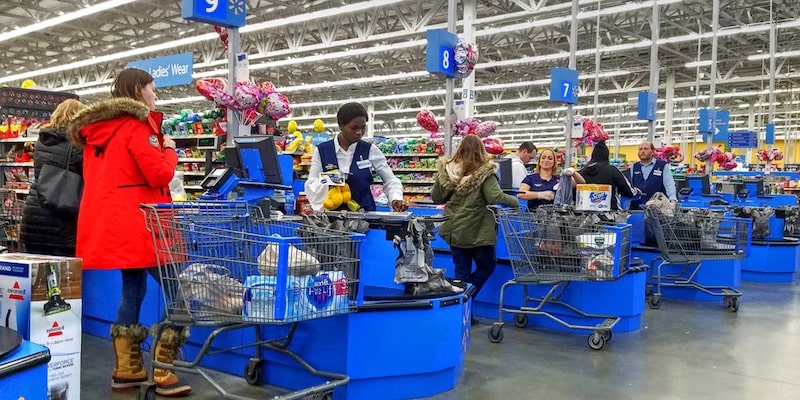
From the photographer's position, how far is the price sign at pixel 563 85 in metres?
7.83

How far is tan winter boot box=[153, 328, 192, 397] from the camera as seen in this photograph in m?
2.99

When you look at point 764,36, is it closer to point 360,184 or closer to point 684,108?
point 684,108

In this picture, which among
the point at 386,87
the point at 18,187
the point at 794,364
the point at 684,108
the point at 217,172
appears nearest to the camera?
the point at 217,172

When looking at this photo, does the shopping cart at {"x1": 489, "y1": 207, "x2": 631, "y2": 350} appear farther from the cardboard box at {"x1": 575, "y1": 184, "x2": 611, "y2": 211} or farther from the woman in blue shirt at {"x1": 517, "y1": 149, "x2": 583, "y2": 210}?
the woman in blue shirt at {"x1": 517, "y1": 149, "x2": 583, "y2": 210}

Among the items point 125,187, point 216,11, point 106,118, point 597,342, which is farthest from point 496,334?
point 216,11

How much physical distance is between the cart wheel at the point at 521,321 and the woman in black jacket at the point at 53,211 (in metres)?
3.06

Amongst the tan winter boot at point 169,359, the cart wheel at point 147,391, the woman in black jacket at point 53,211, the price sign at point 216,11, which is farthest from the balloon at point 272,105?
the cart wheel at point 147,391

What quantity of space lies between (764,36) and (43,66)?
23187mm

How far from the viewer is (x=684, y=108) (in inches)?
1236

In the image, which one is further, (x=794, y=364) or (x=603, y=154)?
(x=603, y=154)

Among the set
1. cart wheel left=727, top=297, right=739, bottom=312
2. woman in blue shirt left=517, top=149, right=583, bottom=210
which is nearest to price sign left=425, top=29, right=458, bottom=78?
woman in blue shirt left=517, top=149, right=583, bottom=210

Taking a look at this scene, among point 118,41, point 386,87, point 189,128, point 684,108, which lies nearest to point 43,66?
point 118,41

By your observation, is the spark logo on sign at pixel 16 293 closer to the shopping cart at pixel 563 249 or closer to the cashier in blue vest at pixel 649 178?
the shopping cart at pixel 563 249

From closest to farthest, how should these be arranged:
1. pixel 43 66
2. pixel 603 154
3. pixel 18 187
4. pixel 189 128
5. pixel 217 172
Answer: pixel 217 172 < pixel 603 154 < pixel 189 128 < pixel 18 187 < pixel 43 66
